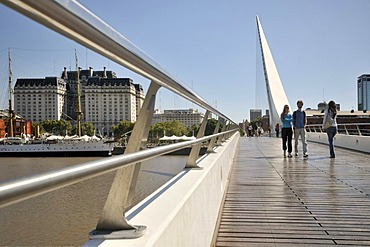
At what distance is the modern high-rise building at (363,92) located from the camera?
95137mm

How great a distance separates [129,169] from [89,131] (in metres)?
0.67

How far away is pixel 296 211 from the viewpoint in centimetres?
364

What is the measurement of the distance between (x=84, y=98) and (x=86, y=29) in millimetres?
1377

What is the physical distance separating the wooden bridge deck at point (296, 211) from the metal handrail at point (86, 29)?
1.89 meters

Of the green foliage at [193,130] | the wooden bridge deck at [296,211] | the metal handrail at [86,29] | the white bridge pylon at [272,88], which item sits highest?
the white bridge pylon at [272,88]

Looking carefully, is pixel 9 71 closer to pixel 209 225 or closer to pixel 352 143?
pixel 209 225

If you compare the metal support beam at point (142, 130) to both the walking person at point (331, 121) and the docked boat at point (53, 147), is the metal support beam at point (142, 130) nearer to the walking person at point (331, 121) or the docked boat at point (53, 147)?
the docked boat at point (53, 147)

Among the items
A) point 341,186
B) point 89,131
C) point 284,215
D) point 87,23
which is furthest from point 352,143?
point 87,23

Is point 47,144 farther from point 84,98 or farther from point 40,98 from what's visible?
point 40,98

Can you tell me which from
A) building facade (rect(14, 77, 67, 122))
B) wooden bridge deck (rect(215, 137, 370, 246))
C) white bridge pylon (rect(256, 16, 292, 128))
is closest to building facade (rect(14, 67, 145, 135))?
building facade (rect(14, 77, 67, 122))

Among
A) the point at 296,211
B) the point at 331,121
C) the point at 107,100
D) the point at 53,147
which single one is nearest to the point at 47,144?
the point at 53,147

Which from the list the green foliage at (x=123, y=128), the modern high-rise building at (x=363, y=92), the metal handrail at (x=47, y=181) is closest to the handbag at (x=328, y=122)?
the green foliage at (x=123, y=128)

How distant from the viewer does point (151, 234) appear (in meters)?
1.31

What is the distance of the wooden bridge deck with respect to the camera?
2844 mm
